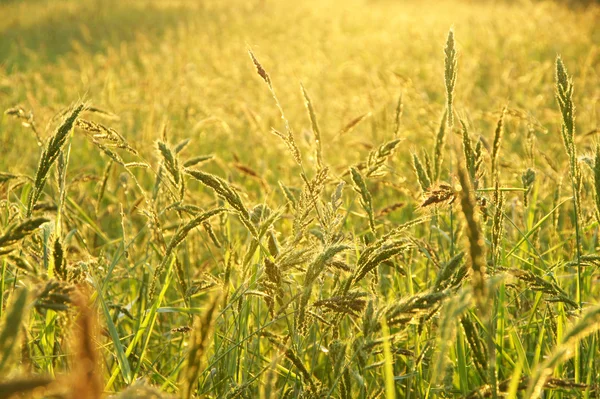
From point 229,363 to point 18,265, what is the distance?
1.78 ft

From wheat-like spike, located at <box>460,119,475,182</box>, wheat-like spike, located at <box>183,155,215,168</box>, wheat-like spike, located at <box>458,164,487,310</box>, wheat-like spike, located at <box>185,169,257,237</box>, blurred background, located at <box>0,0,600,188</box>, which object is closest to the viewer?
wheat-like spike, located at <box>458,164,487,310</box>

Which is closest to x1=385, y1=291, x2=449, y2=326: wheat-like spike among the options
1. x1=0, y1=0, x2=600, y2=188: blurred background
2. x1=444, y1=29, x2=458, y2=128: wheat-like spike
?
x1=444, y1=29, x2=458, y2=128: wheat-like spike

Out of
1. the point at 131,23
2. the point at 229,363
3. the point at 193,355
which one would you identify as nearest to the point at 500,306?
the point at 229,363

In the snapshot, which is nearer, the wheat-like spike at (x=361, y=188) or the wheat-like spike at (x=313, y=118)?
the wheat-like spike at (x=361, y=188)

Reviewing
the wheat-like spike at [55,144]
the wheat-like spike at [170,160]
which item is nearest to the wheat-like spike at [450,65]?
the wheat-like spike at [170,160]

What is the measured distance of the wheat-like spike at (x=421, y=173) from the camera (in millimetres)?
1738

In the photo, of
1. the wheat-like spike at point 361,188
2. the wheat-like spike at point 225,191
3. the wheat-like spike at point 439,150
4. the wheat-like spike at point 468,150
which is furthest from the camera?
the wheat-like spike at point 439,150

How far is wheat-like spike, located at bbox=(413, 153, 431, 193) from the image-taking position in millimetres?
1738

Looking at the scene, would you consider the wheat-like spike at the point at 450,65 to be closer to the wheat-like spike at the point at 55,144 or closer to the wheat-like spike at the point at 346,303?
the wheat-like spike at the point at 346,303

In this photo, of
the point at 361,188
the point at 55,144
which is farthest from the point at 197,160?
the point at 55,144

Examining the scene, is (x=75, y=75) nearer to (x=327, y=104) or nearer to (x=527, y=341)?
(x=327, y=104)

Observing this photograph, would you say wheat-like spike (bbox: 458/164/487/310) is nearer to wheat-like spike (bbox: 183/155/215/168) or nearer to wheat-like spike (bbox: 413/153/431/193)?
wheat-like spike (bbox: 413/153/431/193)

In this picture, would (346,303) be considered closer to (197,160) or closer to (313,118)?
(313,118)

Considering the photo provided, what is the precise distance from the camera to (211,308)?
0.89 m
